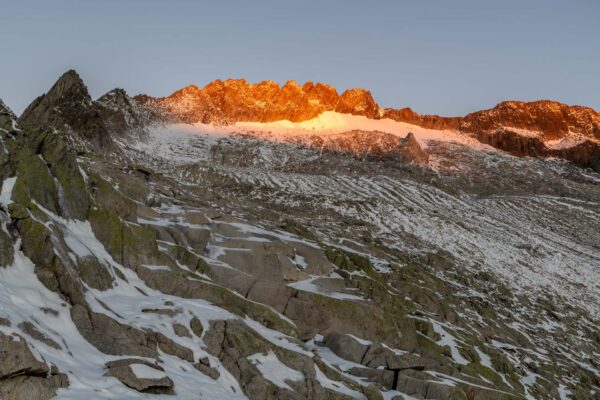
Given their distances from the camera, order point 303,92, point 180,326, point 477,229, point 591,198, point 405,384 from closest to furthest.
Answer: point 180,326 → point 405,384 → point 477,229 → point 591,198 → point 303,92

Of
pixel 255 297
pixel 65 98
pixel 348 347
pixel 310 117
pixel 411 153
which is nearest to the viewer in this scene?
pixel 348 347

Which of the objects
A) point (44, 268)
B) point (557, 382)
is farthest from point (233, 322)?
point (557, 382)

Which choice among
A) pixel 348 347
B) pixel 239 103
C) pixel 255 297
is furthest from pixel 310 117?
pixel 348 347

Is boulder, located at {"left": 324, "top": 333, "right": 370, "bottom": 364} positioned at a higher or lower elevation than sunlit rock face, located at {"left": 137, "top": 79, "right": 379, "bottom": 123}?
lower

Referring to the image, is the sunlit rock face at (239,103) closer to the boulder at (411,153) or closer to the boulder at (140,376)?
the boulder at (411,153)

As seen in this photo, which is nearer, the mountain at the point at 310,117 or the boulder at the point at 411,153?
the boulder at the point at 411,153

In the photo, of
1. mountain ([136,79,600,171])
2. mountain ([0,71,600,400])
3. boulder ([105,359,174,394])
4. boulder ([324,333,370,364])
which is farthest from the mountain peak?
mountain ([136,79,600,171])

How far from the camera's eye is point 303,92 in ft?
627

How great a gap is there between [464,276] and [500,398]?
82.2 ft

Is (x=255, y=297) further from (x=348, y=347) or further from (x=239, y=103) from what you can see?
(x=239, y=103)

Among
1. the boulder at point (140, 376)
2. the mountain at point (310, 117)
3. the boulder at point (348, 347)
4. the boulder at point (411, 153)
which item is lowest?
the boulder at point (348, 347)

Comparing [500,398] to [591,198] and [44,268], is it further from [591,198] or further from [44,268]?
[591,198]

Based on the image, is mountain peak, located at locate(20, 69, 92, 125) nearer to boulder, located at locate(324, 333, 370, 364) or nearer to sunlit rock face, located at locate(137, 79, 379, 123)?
boulder, located at locate(324, 333, 370, 364)

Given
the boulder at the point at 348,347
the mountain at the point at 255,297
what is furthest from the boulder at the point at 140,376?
the boulder at the point at 348,347
